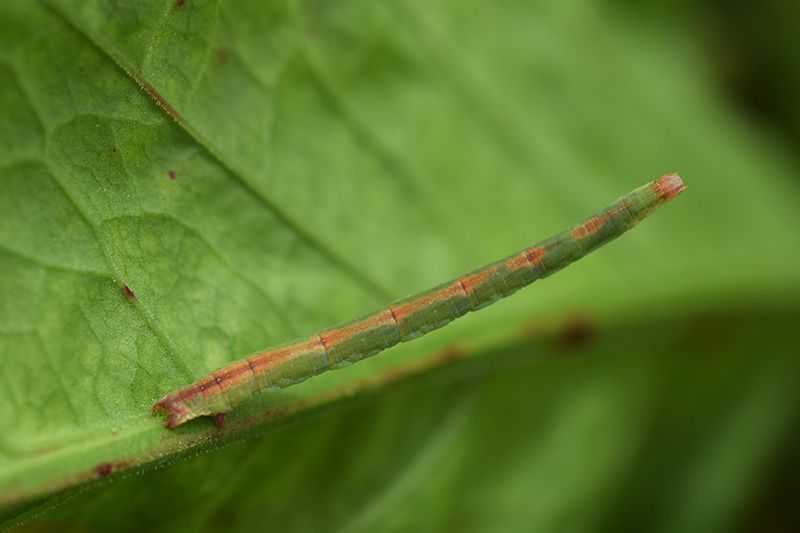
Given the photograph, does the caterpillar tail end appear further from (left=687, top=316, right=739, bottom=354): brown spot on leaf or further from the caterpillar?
(left=687, top=316, right=739, bottom=354): brown spot on leaf

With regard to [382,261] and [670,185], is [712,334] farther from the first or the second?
[382,261]

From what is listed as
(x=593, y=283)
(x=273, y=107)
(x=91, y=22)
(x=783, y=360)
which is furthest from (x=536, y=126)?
(x=91, y=22)

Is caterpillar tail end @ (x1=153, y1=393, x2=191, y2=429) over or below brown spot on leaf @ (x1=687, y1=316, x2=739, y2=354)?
over

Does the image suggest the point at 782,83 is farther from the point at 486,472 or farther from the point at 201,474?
the point at 201,474

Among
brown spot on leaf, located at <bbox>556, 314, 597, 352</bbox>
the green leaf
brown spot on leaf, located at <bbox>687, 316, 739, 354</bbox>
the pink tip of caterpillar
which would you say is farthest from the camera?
brown spot on leaf, located at <bbox>687, 316, 739, 354</bbox>

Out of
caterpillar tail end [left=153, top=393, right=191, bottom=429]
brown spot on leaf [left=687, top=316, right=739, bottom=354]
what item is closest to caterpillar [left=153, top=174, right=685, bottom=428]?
caterpillar tail end [left=153, top=393, right=191, bottom=429]

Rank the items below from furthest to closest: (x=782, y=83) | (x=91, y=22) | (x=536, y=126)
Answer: (x=782, y=83)
(x=536, y=126)
(x=91, y=22)

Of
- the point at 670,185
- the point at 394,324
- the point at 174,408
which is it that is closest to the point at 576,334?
the point at 670,185

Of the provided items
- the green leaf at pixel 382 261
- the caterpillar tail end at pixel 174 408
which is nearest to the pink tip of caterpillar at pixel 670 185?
the green leaf at pixel 382 261
